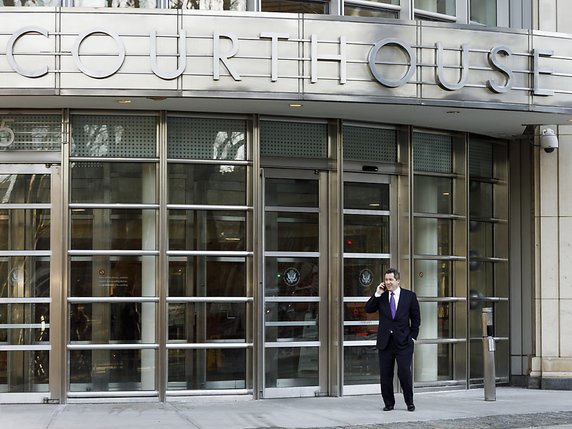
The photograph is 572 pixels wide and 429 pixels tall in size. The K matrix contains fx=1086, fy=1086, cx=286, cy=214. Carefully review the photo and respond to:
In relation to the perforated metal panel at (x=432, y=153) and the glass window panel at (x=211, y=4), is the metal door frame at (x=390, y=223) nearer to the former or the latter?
the perforated metal panel at (x=432, y=153)

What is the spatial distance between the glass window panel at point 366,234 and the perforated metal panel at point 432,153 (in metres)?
1.03

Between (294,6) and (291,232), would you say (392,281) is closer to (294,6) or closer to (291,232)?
(291,232)

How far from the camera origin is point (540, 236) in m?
16.8

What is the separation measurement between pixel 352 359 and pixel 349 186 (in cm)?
246

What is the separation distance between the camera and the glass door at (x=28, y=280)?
1419 centimetres

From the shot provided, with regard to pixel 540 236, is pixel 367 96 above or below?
above

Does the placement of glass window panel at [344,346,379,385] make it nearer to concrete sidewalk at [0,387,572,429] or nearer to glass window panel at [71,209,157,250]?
concrete sidewalk at [0,387,572,429]

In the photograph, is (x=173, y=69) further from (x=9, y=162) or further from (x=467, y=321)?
(x=467, y=321)

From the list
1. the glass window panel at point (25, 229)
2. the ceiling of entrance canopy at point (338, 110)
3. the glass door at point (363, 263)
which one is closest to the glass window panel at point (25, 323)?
the glass window panel at point (25, 229)

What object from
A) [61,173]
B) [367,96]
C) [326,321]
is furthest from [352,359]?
[61,173]

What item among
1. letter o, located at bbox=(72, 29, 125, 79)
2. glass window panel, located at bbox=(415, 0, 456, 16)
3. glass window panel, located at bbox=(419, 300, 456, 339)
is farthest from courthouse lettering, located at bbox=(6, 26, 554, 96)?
glass window panel, located at bbox=(419, 300, 456, 339)

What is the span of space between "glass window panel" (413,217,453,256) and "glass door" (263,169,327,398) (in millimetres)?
1706

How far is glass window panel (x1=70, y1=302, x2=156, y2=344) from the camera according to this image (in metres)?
14.3

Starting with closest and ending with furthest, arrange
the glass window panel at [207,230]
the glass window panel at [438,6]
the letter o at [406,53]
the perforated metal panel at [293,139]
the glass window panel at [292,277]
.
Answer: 1. the letter o at [406,53]
2. the glass window panel at [207,230]
3. the perforated metal panel at [293,139]
4. the glass window panel at [292,277]
5. the glass window panel at [438,6]
